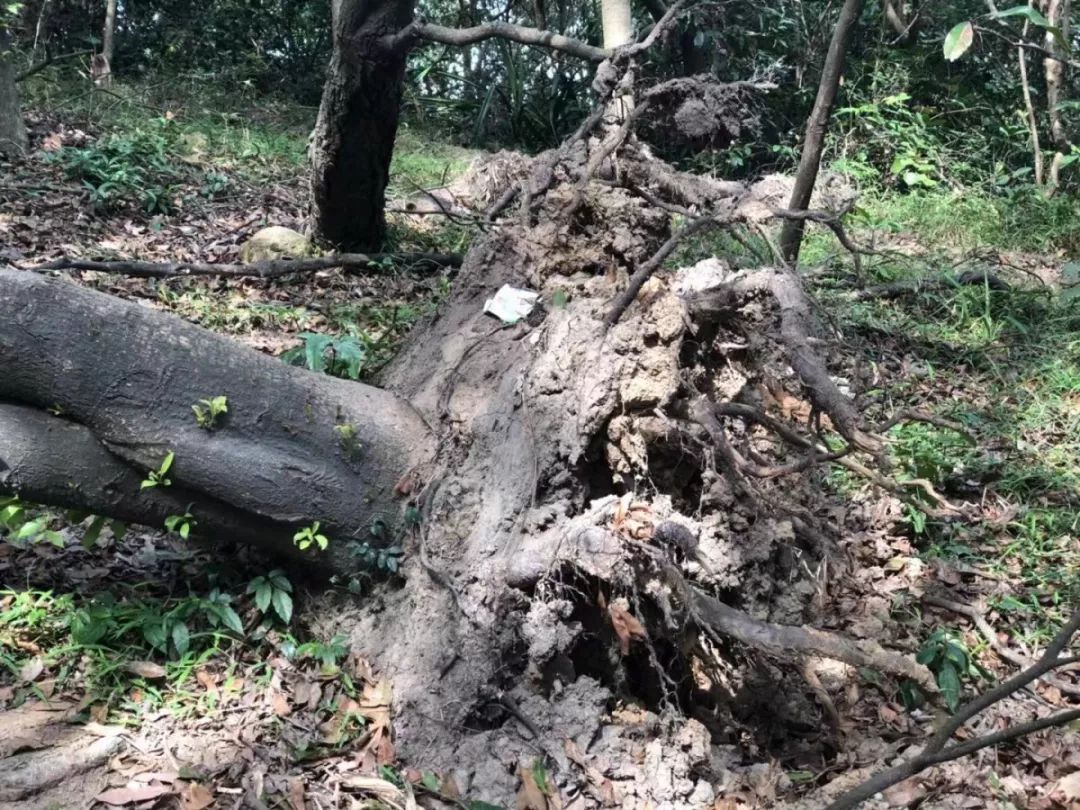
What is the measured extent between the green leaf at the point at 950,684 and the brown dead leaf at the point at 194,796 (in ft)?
6.96

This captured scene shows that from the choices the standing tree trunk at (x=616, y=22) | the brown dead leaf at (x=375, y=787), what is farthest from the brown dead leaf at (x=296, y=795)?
the standing tree trunk at (x=616, y=22)

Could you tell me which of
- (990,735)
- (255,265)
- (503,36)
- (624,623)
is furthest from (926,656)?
(255,265)

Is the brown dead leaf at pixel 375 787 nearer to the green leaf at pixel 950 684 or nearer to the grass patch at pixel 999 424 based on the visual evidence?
the green leaf at pixel 950 684

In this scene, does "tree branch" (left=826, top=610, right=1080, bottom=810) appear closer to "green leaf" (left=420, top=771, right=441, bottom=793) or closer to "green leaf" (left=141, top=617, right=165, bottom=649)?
"green leaf" (left=420, top=771, right=441, bottom=793)

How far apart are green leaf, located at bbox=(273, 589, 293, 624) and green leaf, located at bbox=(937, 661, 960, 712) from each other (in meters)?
2.05

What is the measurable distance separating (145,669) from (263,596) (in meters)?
0.41

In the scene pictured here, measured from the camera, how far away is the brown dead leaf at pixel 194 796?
245 cm

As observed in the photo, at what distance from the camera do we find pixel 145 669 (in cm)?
281

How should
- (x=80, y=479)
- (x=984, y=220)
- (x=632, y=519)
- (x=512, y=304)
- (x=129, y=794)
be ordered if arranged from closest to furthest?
(x=129, y=794), (x=632, y=519), (x=80, y=479), (x=512, y=304), (x=984, y=220)

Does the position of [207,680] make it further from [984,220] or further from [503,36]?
[984,220]

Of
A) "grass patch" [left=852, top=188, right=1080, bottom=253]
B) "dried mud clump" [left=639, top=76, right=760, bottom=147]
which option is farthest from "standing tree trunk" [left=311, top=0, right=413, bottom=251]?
"grass patch" [left=852, top=188, right=1080, bottom=253]

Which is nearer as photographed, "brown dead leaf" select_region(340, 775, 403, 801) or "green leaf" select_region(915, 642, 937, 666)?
"brown dead leaf" select_region(340, 775, 403, 801)

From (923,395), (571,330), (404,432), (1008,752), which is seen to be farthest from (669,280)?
(923,395)

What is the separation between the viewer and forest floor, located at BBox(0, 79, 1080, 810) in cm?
260
